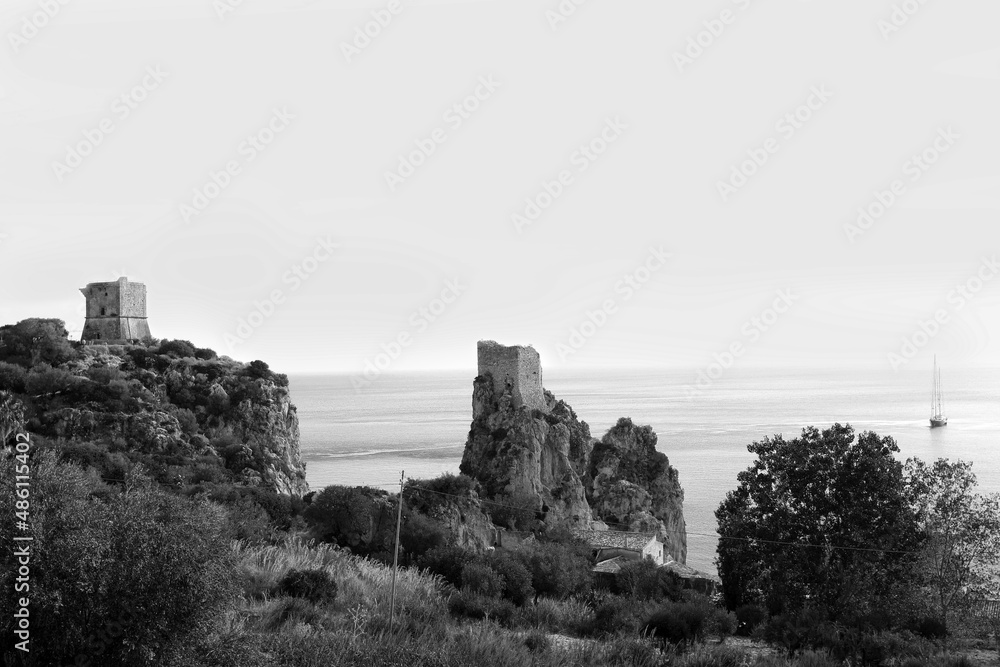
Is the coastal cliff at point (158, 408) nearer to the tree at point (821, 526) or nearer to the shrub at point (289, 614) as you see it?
the tree at point (821, 526)

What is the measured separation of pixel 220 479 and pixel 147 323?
796 inches

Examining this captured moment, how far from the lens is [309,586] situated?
42.6ft

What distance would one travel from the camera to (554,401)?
52.7 meters

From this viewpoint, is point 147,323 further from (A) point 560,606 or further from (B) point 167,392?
(A) point 560,606

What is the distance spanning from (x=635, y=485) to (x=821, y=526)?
24883 millimetres

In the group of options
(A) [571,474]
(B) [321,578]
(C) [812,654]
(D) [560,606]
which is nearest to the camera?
(C) [812,654]

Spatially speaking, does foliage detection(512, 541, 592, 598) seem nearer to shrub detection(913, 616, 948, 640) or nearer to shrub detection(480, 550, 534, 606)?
shrub detection(480, 550, 534, 606)

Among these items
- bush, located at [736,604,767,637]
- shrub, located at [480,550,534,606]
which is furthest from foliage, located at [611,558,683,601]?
shrub, located at [480,550,534,606]

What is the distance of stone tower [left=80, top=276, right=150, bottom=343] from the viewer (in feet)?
156

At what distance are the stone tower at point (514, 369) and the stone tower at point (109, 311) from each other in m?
20.1

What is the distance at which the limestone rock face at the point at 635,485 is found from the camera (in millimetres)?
48812

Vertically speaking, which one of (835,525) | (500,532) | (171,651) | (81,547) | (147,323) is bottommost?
(500,532)

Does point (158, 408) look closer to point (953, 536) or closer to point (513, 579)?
point (513, 579)

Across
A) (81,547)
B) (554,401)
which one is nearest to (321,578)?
(81,547)
